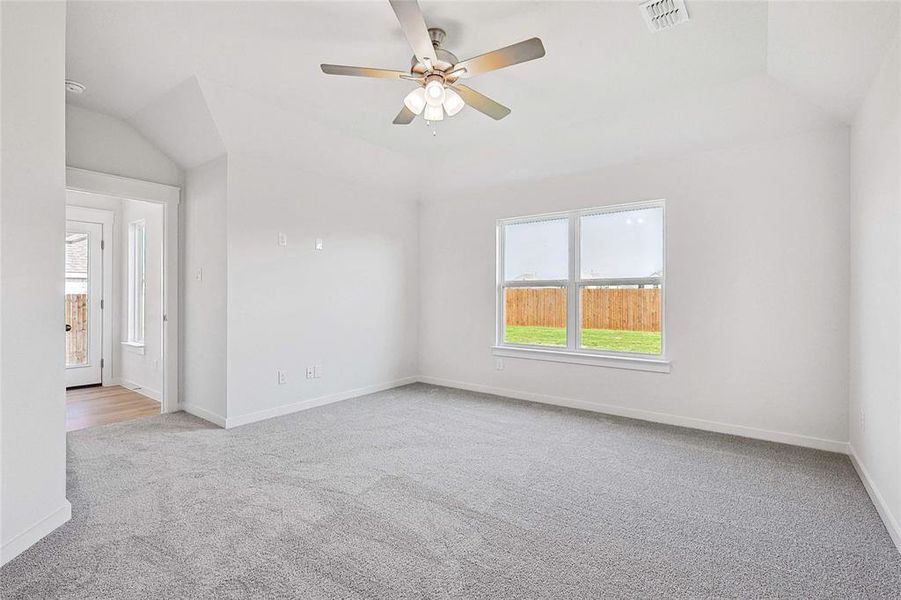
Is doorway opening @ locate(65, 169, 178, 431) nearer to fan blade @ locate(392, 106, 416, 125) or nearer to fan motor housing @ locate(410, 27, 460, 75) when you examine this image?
fan blade @ locate(392, 106, 416, 125)

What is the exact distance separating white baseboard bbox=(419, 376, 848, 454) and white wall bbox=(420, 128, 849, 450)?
0.4 inches

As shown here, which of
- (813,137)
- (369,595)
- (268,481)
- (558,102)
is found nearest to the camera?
(369,595)

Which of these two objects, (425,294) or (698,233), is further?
(425,294)

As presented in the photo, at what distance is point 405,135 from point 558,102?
62.2 inches

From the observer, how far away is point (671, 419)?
3.94 meters

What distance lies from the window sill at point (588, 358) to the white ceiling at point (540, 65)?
189cm

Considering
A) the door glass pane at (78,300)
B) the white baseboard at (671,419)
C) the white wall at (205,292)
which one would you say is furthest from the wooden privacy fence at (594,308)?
the door glass pane at (78,300)

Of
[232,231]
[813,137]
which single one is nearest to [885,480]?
[813,137]

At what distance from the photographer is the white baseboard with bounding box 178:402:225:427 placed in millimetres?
3892

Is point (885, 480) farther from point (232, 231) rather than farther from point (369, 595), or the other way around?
point (232, 231)

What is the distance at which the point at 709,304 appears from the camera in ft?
12.4

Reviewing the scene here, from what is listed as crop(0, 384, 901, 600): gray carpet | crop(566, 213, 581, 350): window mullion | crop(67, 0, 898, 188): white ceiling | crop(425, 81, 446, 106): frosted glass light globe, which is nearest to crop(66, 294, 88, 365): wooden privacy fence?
crop(0, 384, 901, 600): gray carpet

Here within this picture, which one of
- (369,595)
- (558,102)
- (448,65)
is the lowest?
(369,595)

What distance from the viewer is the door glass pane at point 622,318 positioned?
4.16 metres
